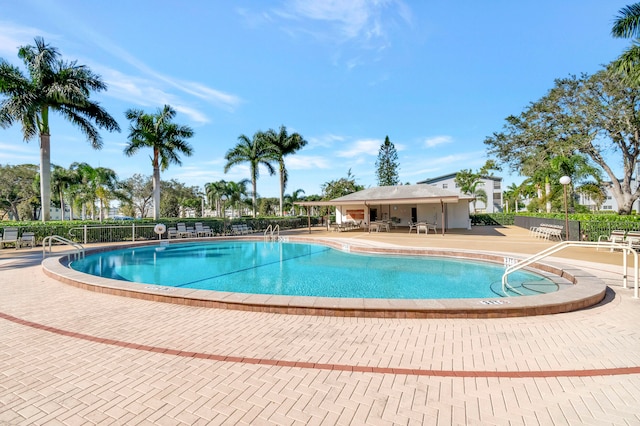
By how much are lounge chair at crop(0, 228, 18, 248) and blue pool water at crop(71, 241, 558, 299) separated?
16.0 feet

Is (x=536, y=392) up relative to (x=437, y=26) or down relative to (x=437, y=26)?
down

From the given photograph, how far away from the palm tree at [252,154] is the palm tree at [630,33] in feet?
77.9

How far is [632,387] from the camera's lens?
8.55 feet

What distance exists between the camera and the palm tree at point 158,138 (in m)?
19.5

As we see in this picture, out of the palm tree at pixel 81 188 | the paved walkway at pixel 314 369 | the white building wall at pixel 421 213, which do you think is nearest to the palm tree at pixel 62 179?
the palm tree at pixel 81 188

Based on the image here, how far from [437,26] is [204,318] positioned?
527 inches

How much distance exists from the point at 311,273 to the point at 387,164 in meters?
41.6

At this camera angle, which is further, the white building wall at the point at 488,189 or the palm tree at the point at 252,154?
the white building wall at the point at 488,189

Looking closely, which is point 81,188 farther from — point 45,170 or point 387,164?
point 387,164

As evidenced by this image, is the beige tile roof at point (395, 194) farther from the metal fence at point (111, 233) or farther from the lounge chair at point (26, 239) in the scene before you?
the lounge chair at point (26, 239)

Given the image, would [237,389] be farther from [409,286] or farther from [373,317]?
[409,286]

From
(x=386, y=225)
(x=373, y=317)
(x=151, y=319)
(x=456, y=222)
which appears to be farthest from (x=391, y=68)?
(x=151, y=319)

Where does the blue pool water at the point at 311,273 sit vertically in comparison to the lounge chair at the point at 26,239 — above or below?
below

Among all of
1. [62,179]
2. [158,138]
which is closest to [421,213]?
[158,138]
